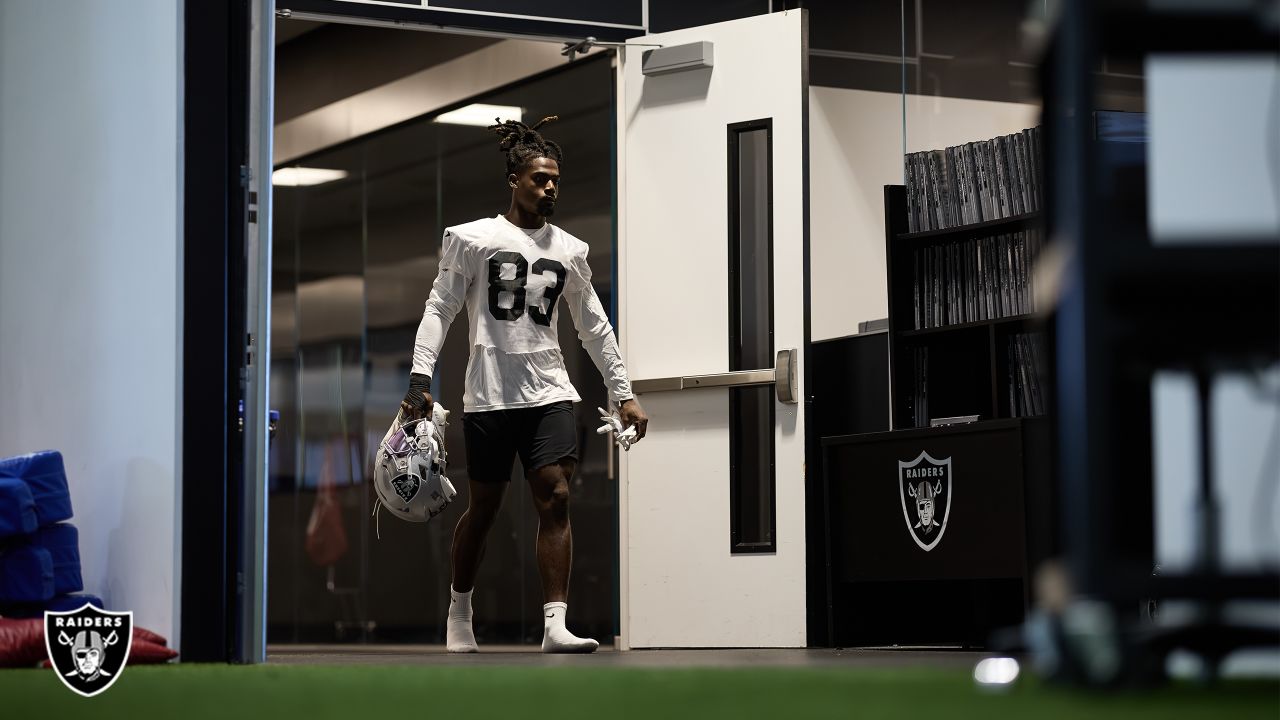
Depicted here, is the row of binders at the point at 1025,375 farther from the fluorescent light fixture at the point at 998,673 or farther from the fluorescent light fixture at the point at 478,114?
the fluorescent light fixture at the point at 478,114

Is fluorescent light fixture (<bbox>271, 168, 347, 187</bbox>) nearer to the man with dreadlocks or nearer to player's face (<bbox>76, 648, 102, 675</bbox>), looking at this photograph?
the man with dreadlocks

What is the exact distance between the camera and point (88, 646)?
2795 mm

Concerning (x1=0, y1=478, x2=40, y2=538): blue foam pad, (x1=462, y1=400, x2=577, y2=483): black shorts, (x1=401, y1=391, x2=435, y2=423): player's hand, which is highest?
(x1=401, y1=391, x2=435, y2=423): player's hand

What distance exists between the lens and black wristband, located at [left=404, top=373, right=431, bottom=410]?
5.00 metres

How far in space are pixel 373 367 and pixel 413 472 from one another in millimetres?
4911

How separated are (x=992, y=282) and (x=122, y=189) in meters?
3.00

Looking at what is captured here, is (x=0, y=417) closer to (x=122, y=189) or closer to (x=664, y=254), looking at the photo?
(x=122, y=189)

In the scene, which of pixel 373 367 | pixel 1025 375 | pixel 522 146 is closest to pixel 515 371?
pixel 522 146

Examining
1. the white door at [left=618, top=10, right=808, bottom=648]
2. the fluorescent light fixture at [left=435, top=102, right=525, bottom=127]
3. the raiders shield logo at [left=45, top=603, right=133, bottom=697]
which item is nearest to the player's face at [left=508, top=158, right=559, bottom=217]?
the white door at [left=618, top=10, right=808, bottom=648]

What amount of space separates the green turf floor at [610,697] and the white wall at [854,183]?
4.29m

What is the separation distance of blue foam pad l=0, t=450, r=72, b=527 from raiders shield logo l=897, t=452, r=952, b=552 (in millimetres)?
2731

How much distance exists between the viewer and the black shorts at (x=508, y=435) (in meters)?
5.08

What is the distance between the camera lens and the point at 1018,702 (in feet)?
5.93

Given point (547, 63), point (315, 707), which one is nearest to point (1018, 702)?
point (315, 707)
